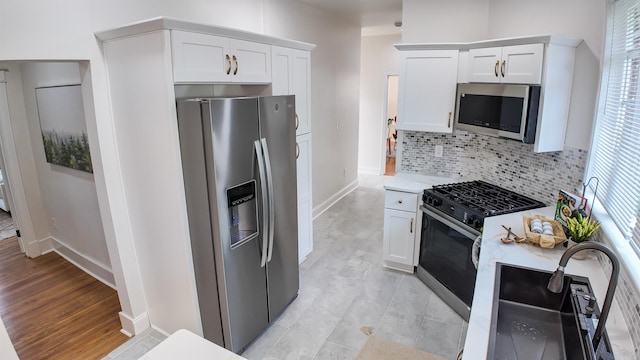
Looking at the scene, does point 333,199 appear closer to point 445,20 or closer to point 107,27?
point 445,20

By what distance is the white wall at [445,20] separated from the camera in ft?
10.7

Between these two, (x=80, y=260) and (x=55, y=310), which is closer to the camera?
(x=55, y=310)

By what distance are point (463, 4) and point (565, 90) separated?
1293 millimetres

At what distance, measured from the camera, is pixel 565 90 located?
2.54 m

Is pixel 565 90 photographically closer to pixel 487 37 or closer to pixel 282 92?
pixel 487 37

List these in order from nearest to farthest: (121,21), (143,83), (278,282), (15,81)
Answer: (143,83) < (121,21) < (278,282) < (15,81)

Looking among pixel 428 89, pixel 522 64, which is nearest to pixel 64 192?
pixel 428 89

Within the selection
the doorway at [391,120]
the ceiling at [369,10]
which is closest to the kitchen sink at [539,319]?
the ceiling at [369,10]

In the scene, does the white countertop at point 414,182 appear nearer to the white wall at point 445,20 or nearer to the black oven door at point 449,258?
the black oven door at point 449,258

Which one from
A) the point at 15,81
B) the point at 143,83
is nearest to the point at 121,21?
the point at 143,83

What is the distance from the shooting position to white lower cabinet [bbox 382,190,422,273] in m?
3.30

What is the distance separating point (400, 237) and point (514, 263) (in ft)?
5.14

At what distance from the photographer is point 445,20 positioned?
11.1 feet

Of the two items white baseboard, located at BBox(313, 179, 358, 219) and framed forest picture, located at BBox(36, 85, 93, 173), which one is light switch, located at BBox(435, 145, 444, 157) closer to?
white baseboard, located at BBox(313, 179, 358, 219)
